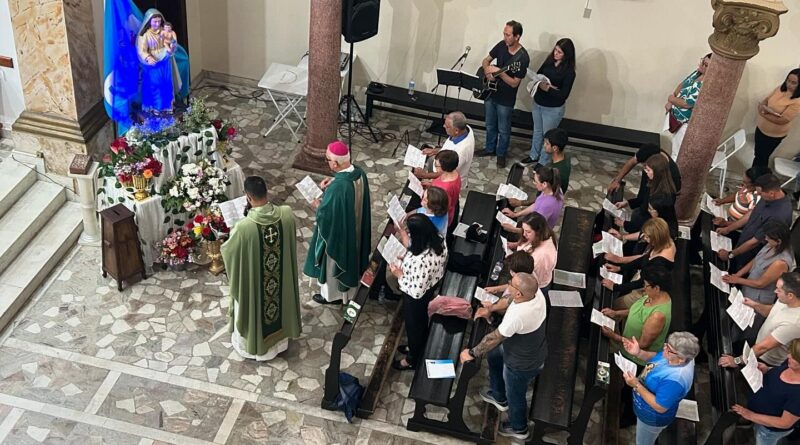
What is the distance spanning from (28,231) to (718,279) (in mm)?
6872

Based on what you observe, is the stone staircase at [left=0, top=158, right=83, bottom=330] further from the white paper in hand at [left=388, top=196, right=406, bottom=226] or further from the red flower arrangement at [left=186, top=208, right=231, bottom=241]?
the white paper in hand at [left=388, top=196, right=406, bottom=226]

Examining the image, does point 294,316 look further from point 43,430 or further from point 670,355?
point 670,355

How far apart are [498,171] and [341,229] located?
12.6 ft

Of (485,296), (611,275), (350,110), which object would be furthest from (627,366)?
(350,110)

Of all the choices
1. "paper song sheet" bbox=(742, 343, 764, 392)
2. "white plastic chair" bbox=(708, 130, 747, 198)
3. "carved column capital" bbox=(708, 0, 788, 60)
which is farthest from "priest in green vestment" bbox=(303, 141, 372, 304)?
"white plastic chair" bbox=(708, 130, 747, 198)

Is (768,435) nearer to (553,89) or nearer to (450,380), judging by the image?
(450,380)

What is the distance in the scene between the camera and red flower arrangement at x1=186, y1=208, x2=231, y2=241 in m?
8.02

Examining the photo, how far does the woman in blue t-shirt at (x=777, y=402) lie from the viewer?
18.8 feet

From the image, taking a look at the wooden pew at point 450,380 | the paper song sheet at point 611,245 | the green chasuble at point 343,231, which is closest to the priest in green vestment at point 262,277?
the green chasuble at point 343,231

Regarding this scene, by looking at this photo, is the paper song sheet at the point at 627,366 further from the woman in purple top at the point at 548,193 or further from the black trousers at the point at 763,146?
the black trousers at the point at 763,146

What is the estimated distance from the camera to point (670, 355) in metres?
5.61

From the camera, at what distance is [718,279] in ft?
25.3

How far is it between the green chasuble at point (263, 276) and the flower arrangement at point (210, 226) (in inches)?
44.3

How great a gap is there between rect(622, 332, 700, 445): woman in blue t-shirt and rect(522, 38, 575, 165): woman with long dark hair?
14.3 ft
